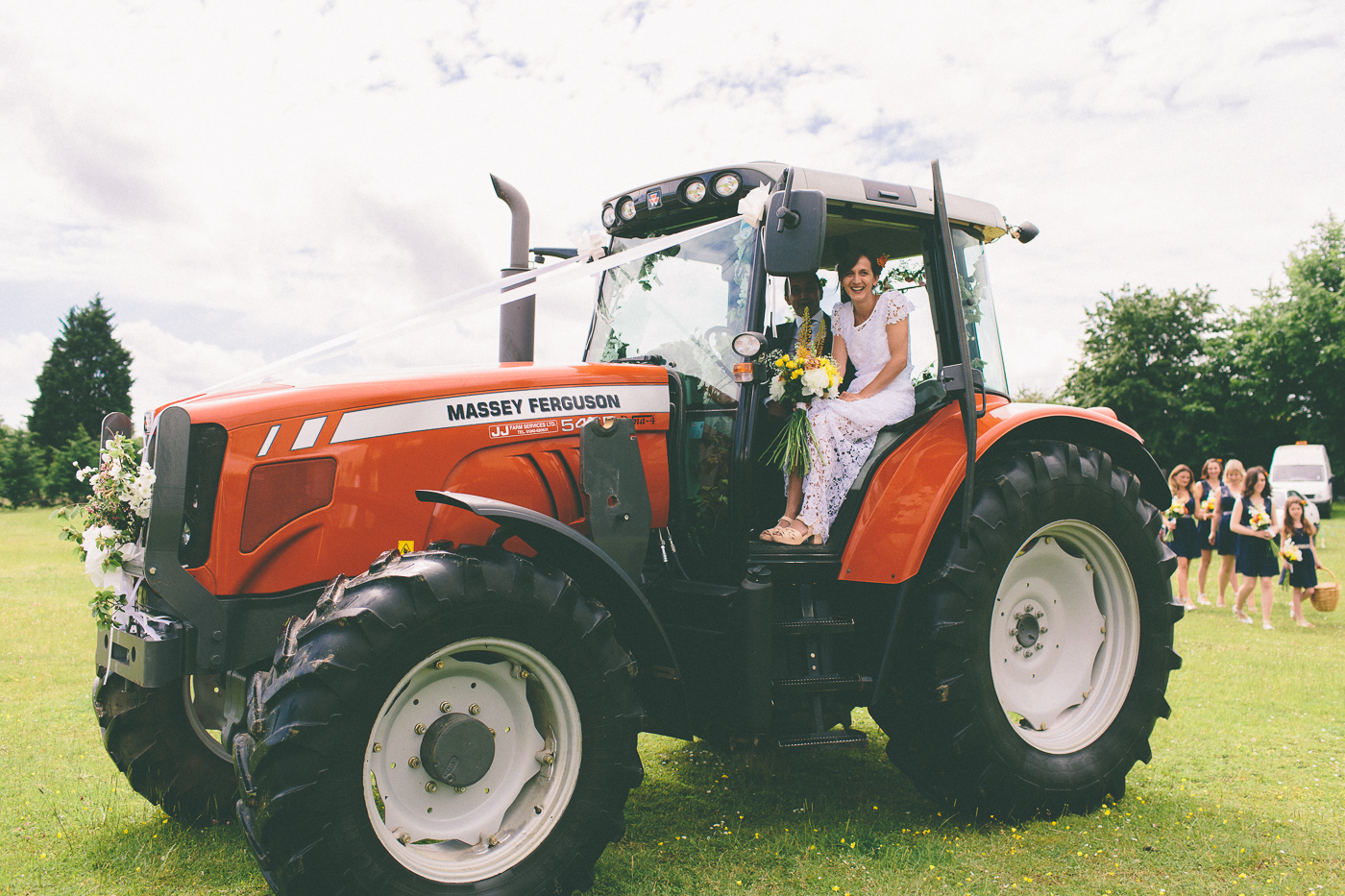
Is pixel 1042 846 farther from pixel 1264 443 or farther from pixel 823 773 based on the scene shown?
pixel 1264 443

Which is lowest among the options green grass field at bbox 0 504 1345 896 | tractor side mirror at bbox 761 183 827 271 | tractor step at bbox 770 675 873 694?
green grass field at bbox 0 504 1345 896

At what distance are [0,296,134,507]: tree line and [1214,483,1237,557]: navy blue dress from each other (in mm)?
40297

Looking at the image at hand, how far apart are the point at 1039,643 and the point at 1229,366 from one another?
40371mm

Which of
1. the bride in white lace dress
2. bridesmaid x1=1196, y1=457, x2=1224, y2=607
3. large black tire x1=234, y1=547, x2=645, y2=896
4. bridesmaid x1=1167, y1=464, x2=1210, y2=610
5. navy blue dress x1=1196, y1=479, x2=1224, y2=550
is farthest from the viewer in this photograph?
navy blue dress x1=1196, y1=479, x2=1224, y2=550

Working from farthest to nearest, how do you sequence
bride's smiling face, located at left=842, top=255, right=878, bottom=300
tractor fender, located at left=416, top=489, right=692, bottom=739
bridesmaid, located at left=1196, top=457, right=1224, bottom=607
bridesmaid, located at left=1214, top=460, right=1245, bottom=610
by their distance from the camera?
bridesmaid, located at left=1196, top=457, right=1224, bottom=607, bridesmaid, located at left=1214, top=460, right=1245, bottom=610, bride's smiling face, located at left=842, top=255, right=878, bottom=300, tractor fender, located at left=416, top=489, right=692, bottom=739

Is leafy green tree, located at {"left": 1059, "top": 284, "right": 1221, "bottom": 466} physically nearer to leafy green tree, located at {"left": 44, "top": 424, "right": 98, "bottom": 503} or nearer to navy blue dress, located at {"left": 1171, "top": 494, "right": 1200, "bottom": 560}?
navy blue dress, located at {"left": 1171, "top": 494, "right": 1200, "bottom": 560}

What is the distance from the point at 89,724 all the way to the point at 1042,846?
546 centimetres

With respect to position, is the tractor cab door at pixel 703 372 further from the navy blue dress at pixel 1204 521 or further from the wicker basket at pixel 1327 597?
the navy blue dress at pixel 1204 521

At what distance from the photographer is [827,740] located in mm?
3686

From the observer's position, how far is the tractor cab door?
12.8ft

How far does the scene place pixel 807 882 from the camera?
11.3 feet

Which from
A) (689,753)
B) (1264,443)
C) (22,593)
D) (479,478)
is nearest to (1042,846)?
(689,753)

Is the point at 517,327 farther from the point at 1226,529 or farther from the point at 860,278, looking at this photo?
the point at 1226,529

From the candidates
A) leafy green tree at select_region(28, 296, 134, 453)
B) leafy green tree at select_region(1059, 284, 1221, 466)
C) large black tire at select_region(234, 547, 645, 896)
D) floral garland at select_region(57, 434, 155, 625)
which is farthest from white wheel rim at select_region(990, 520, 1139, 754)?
leafy green tree at select_region(28, 296, 134, 453)
